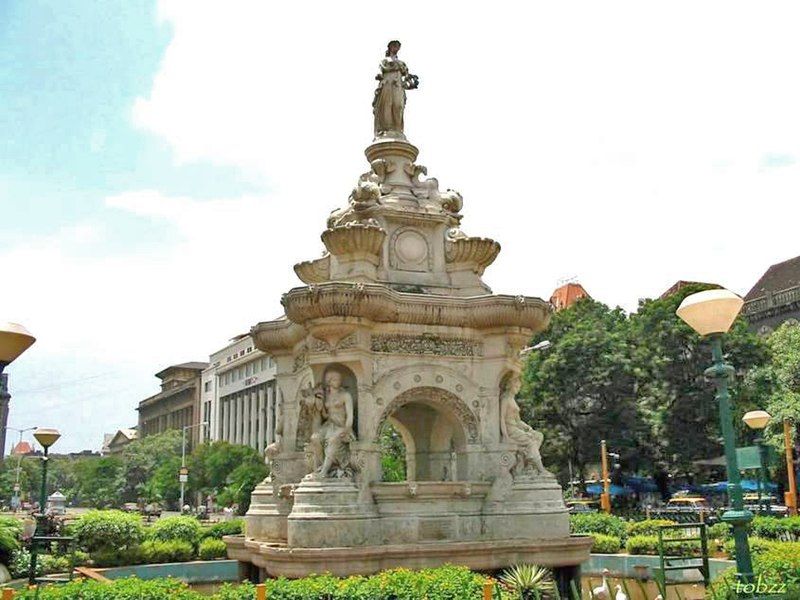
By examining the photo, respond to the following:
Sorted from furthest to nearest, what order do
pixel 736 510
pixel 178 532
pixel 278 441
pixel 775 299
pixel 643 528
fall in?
pixel 775 299 → pixel 643 528 → pixel 178 532 → pixel 278 441 → pixel 736 510

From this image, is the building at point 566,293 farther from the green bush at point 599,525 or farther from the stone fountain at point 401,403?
the stone fountain at point 401,403

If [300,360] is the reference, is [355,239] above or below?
above

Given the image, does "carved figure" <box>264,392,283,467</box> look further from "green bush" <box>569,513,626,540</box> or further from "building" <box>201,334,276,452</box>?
"building" <box>201,334,276,452</box>

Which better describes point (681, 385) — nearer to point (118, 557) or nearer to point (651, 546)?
point (651, 546)

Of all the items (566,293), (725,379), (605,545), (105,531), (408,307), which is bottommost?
(605,545)

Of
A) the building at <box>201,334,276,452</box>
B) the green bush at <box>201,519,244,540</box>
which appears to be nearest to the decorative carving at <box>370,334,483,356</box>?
the green bush at <box>201,519,244,540</box>

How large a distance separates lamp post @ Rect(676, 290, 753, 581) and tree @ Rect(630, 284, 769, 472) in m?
32.4

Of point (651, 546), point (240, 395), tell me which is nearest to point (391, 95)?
point (651, 546)

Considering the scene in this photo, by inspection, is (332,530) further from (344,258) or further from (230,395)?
(230,395)

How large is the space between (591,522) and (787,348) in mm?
20216

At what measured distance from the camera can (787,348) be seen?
38688 mm

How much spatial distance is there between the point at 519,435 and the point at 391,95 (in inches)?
290

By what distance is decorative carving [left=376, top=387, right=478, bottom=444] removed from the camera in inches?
539

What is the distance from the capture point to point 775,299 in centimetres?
5753
